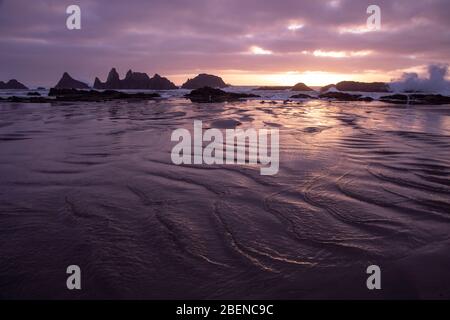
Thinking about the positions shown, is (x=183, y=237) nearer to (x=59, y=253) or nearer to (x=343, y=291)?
(x=59, y=253)

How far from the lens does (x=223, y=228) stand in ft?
17.3

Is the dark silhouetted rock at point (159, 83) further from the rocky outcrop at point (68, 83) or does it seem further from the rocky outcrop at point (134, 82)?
the rocky outcrop at point (68, 83)

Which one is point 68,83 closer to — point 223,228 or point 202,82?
point 202,82

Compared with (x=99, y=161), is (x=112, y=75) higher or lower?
higher

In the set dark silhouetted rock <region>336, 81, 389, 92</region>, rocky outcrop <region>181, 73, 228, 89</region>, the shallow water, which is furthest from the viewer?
rocky outcrop <region>181, 73, 228, 89</region>

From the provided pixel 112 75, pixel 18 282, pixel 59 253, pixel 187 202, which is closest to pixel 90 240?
pixel 59 253

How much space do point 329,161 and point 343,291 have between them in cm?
662

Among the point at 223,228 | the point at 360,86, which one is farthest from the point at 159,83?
the point at 223,228

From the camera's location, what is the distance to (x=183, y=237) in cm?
496

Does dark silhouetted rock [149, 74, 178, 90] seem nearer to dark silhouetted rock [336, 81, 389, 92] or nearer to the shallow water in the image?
dark silhouetted rock [336, 81, 389, 92]

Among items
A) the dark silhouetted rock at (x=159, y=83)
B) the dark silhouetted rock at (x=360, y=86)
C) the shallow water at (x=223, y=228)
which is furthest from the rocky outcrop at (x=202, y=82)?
the shallow water at (x=223, y=228)

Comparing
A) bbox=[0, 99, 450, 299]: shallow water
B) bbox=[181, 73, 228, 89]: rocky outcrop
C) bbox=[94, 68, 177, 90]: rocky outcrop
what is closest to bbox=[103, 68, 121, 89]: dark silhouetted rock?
bbox=[94, 68, 177, 90]: rocky outcrop

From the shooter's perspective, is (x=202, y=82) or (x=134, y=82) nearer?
(x=134, y=82)

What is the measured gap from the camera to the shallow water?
12.7 ft
